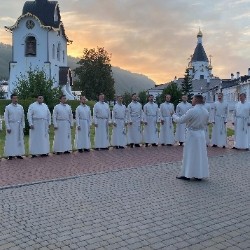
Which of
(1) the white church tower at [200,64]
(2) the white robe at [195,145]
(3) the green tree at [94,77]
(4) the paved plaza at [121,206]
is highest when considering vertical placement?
(1) the white church tower at [200,64]

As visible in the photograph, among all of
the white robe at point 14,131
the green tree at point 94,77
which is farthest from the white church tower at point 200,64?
the white robe at point 14,131

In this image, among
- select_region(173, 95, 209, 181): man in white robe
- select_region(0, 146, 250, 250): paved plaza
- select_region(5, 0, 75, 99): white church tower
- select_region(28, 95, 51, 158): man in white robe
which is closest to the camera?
select_region(0, 146, 250, 250): paved plaza

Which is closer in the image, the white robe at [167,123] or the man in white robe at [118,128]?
the man in white robe at [118,128]

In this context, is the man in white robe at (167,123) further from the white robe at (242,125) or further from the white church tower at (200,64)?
the white church tower at (200,64)

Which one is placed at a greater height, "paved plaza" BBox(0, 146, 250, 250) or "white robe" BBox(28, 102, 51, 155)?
"white robe" BBox(28, 102, 51, 155)

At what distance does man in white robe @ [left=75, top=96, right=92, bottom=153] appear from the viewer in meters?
14.9

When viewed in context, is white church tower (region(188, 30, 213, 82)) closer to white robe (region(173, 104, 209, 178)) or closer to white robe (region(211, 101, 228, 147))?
white robe (region(211, 101, 228, 147))

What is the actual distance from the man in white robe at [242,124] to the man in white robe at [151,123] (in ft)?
9.52

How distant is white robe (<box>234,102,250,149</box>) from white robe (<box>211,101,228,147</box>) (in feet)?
1.76

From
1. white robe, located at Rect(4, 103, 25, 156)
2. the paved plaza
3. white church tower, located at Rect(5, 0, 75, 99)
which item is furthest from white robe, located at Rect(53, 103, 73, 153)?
white church tower, located at Rect(5, 0, 75, 99)

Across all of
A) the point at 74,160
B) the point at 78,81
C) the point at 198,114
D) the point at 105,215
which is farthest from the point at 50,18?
the point at 105,215

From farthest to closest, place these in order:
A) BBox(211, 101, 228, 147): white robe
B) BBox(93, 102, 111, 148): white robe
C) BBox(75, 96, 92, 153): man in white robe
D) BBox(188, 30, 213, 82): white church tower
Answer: BBox(188, 30, 213, 82): white church tower < BBox(211, 101, 228, 147): white robe < BBox(93, 102, 111, 148): white robe < BBox(75, 96, 92, 153): man in white robe

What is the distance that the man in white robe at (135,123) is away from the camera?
53.4 ft

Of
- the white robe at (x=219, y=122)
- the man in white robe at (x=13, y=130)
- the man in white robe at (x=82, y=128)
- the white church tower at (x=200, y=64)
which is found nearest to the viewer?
the man in white robe at (x=13, y=130)
